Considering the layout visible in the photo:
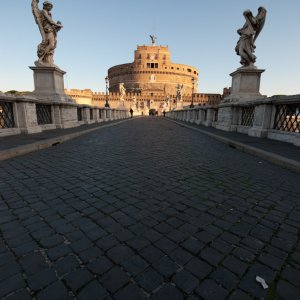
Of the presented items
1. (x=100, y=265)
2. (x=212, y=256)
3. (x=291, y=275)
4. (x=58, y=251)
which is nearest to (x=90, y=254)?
(x=100, y=265)

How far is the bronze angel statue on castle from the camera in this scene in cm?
1106

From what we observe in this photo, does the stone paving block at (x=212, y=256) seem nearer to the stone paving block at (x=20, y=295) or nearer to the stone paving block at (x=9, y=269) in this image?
the stone paving block at (x=20, y=295)

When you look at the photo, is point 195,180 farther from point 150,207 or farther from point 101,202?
point 101,202

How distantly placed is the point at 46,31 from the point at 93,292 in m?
13.9

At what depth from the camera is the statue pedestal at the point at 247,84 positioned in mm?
10594

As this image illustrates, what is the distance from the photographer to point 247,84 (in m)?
10.8

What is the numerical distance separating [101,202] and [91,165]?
215 centimetres

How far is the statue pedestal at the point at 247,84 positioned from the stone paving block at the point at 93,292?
444 inches

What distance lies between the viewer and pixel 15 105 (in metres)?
8.67

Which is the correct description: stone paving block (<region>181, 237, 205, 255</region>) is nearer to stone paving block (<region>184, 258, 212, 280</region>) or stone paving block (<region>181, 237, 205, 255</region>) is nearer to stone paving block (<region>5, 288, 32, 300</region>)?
stone paving block (<region>184, 258, 212, 280</region>)

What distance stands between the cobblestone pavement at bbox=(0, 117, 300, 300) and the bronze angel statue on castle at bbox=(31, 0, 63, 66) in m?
9.88

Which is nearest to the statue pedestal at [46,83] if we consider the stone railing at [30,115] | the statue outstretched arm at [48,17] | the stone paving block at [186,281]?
the stone railing at [30,115]

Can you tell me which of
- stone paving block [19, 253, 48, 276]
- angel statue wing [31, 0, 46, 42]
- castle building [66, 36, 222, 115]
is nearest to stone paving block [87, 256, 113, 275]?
stone paving block [19, 253, 48, 276]

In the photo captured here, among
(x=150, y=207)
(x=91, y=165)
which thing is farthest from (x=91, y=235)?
(x=91, y=165)
